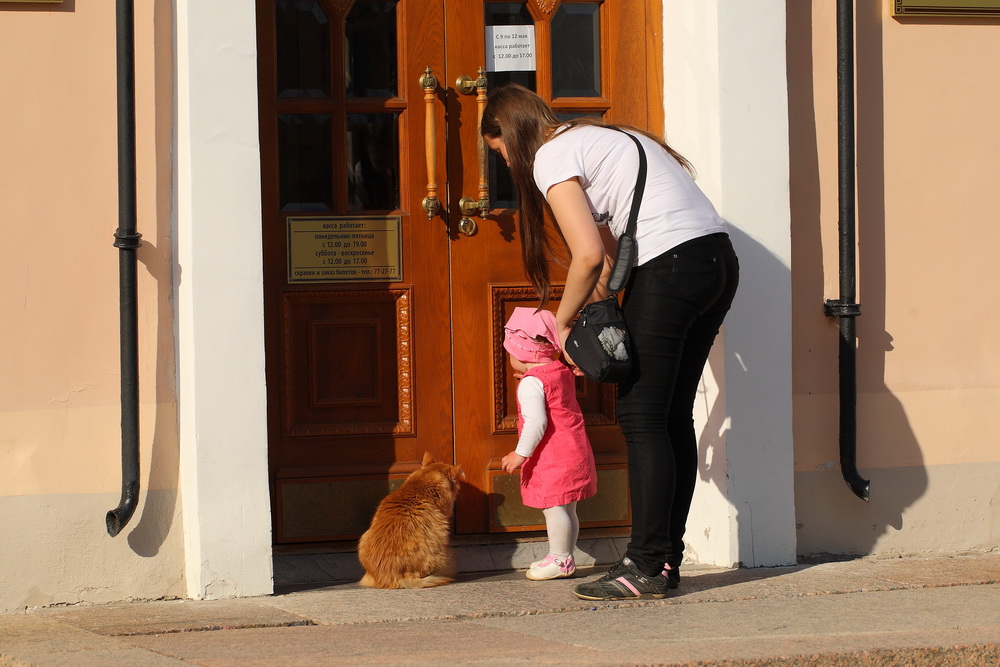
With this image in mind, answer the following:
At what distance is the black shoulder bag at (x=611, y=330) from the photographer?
12.4ft

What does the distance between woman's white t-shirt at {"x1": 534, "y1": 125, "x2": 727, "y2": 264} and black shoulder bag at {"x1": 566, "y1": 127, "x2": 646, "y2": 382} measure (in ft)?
0.12

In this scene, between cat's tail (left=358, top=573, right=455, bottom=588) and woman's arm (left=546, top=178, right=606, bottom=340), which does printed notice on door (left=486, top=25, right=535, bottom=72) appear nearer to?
woman's arm (left=546, top=178, right=606, bottom=340)

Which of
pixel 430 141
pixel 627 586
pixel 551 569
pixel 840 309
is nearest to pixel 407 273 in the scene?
pixel 430 141

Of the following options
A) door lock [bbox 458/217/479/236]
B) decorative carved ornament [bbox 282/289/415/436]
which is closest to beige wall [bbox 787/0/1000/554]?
door lock [bbox 458/217/479/236]

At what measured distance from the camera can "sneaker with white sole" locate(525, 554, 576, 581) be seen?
446 cm

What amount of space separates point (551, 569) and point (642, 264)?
4.35 feet

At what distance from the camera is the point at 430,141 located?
4633mm

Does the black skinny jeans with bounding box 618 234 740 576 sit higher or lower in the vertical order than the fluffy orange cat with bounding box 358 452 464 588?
higher

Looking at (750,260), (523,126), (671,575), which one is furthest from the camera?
(750,260)

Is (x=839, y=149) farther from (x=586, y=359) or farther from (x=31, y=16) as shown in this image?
(x=31, y=16)

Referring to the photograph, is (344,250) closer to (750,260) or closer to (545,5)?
(545,5)

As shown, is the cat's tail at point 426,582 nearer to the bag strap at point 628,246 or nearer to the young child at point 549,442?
the young child at point 549,442

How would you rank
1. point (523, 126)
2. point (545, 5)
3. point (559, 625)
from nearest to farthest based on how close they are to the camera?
point (559, 625) → point (523, 126) → point (545, 5)

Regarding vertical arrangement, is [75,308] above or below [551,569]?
above
